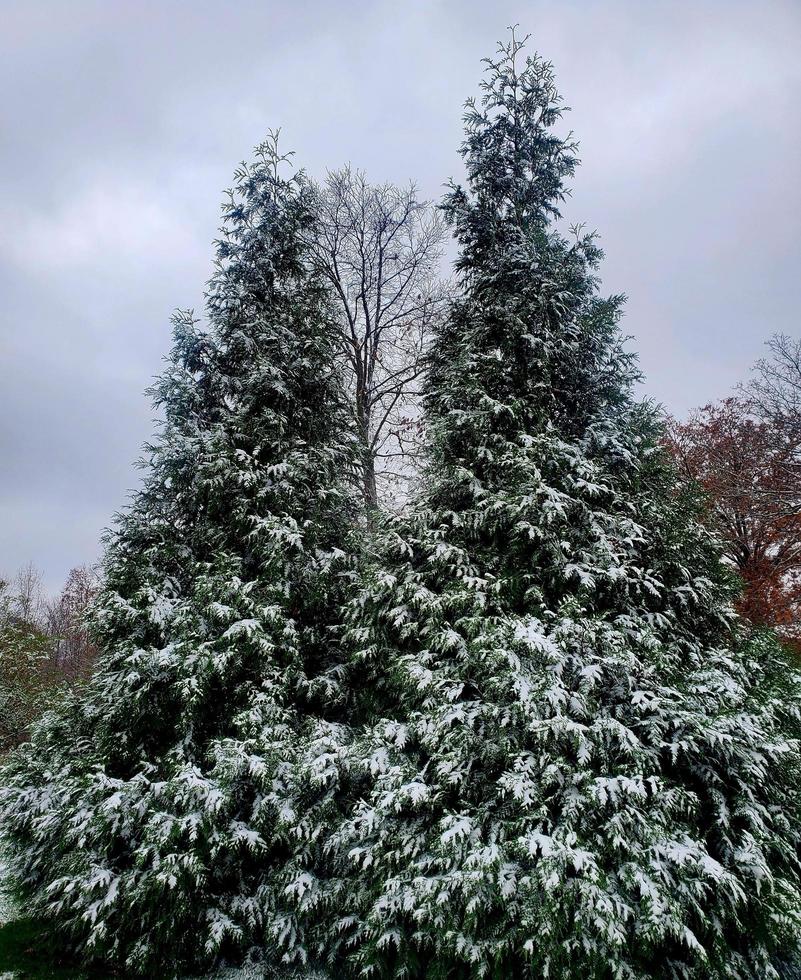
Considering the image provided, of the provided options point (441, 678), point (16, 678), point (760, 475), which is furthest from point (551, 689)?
point (16, 678)

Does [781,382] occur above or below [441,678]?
above

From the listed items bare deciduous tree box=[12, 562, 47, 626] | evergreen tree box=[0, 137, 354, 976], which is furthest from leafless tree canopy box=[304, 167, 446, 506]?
bare deciduous tree box=[12, 562, 47, 626]

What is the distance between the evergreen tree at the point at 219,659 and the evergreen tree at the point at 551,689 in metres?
0.90

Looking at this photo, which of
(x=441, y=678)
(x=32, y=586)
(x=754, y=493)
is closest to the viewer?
(x=441, y=678)

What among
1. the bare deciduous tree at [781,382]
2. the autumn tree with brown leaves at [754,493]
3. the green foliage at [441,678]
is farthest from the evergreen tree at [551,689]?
the bare deciduous tree at [781,382]

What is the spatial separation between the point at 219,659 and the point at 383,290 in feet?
36.6

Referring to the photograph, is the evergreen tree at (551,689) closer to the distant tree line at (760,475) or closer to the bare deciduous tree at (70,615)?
the distant tree line at (760,475)

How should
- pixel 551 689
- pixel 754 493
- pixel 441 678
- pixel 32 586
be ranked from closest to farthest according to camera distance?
pixel 551 689 < pixel 441 678 < pixel 754 493 < pixel 32 586

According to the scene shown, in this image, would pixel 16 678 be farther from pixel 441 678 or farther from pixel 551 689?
pixel 551 689

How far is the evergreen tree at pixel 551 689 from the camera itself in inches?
167

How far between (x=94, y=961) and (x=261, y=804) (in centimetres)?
240

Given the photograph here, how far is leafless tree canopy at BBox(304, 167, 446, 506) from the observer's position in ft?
44.9

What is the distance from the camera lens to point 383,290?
14219 millimetres

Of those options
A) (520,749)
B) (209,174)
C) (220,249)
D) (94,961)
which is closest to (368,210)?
(220,249)
